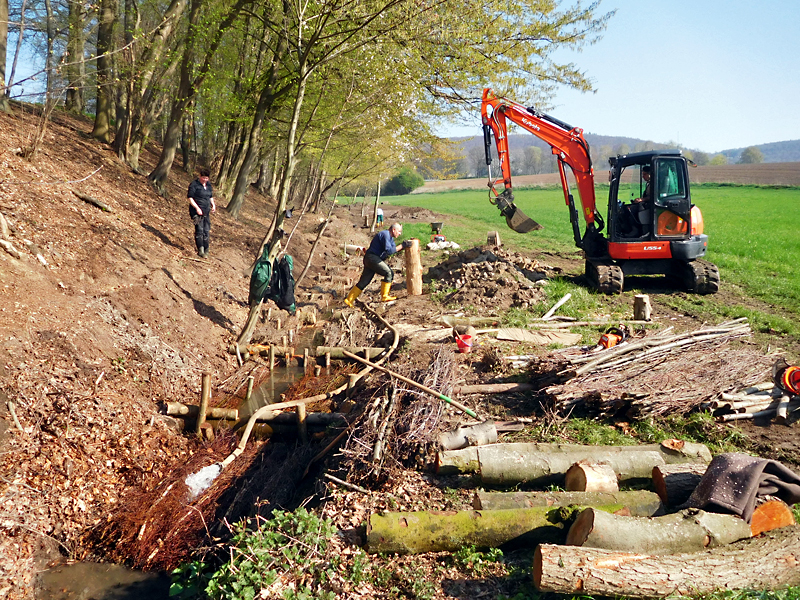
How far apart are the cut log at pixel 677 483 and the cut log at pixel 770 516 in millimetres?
616

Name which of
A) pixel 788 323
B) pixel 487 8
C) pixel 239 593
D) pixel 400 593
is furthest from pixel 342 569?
pixel 487 8

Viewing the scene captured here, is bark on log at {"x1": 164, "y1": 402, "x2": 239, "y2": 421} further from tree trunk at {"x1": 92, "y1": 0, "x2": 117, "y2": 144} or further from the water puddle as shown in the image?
tree trunk at {"x1": 92, "y1": 0, "x2": 117, "y2": 144}

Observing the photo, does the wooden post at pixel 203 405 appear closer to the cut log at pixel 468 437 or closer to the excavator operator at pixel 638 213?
the cut log at pixel 468 437

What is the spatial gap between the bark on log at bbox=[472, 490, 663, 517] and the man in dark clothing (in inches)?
371

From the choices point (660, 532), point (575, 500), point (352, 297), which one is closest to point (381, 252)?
point (352, 297)

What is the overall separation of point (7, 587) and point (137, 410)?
2.70m

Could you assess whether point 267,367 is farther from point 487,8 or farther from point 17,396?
point 487,8

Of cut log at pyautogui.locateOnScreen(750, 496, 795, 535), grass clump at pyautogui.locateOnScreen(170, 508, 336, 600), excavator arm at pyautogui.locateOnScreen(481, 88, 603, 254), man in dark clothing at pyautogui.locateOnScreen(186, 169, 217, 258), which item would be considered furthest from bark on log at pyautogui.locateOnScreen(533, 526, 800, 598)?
excavator arm at pyautogui.locateOnScreen(481, 88, 603, 254)

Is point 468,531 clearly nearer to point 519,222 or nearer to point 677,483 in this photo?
point 677,483

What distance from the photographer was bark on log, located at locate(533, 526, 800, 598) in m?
3.79

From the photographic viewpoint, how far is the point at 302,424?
297 inches

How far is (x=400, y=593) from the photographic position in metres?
4.40

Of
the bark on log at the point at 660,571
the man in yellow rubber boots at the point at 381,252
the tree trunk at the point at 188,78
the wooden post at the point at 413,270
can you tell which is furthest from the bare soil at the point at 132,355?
the tree trunk at the point at 188,78

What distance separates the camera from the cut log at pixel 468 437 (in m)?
6.16
